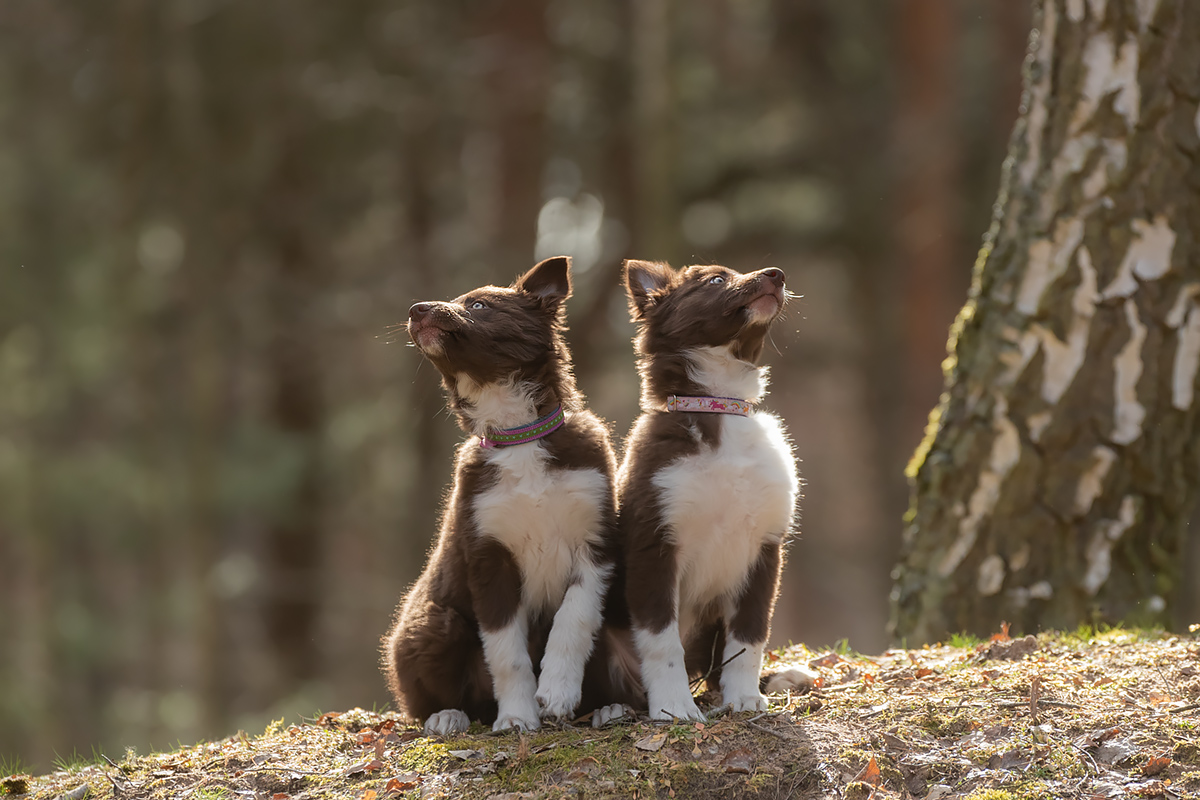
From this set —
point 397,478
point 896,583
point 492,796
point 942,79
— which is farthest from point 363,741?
point 397,478

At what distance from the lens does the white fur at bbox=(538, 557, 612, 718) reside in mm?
4262

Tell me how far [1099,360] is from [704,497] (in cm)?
297

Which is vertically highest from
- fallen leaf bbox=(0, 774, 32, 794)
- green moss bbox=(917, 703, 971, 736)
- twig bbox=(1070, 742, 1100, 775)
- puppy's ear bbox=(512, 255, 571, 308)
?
puppy's ear bbox=(512, 255, 571, 308)

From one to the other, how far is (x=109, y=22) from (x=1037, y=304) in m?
11.6

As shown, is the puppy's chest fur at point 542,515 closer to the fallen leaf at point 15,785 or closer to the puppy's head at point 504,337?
the puppy's head at point 504,337

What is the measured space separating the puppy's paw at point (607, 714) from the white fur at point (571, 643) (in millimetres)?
113

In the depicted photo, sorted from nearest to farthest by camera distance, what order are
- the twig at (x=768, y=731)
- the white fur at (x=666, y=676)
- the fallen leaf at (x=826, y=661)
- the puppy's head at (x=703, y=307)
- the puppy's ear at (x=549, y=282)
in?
1. the twig at (x=768, y=731)
2. the white fur at (x=666, y=676)
3. the puppy's head at (x=703, y=307)
4. the puppy's ear at (x=549, y=282)
5. the fallen leaf at (x=826, y=661)

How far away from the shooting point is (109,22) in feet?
42.9

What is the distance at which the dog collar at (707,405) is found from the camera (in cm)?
449

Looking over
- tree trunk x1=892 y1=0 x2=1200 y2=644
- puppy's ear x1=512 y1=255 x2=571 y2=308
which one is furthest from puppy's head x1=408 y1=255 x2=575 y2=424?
tree trunk x1=892 y1=0 x2=1200 y2=644

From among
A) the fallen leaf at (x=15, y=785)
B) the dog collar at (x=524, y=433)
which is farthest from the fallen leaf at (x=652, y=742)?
the fallen leaf at (x=15, y=785)

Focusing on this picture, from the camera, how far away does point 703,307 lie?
4508 mm

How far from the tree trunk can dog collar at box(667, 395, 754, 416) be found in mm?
2286

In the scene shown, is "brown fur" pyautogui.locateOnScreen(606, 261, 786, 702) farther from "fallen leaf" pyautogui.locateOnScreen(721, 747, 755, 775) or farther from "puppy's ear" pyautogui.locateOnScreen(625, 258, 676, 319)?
"fallen leaf" pyautogui.locateOnScreen(721, 747, 755, 775)
